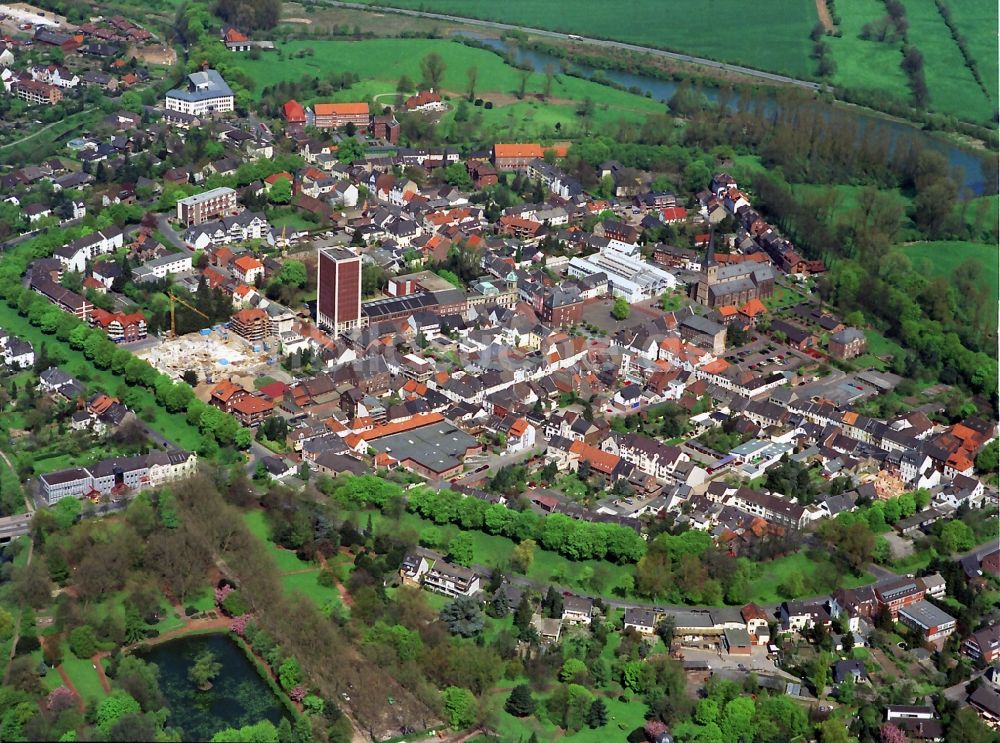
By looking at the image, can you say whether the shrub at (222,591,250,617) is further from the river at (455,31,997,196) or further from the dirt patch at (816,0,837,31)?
the dirt patch at (816,0,837,31)

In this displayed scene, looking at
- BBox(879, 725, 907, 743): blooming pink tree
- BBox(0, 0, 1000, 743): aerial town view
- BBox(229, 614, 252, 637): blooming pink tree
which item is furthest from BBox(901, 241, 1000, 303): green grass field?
BBox(229, 614, 252, 637): blooming pink tree

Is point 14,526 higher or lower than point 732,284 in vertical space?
lower

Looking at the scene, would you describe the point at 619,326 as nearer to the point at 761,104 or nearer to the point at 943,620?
the point at 943,620

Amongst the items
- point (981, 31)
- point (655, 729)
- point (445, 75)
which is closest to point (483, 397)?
point (655, 729)

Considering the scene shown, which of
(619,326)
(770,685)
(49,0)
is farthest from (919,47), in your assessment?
(770,685)

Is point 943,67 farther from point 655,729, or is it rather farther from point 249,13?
point 655,729

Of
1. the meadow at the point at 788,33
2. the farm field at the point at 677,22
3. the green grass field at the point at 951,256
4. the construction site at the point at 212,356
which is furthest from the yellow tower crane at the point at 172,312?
the farm field at the point at 677,22
